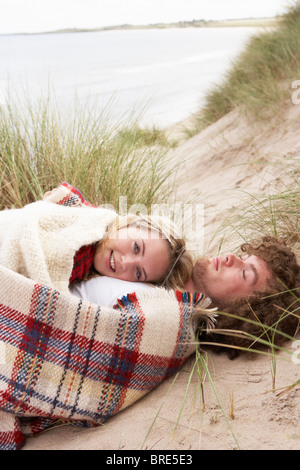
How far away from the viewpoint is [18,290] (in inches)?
78.1

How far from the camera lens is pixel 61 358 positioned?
6.52 ft

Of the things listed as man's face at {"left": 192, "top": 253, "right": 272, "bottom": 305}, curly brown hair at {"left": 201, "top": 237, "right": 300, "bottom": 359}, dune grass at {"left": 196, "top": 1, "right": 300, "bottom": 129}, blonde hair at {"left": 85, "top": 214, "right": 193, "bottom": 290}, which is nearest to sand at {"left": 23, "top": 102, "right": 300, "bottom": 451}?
curly brown hair at {"left": 201, "top": 237, "right": 300, "bottom": 359}

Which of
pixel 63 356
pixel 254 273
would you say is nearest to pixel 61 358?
pixel 63 356

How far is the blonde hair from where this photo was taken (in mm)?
2361

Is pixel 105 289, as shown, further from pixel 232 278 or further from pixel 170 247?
pixel 232 278

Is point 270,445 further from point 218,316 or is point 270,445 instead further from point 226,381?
point 218,316

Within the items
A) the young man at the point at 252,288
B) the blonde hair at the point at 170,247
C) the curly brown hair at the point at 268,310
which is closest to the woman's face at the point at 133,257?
the blonde hair at the point at 170,247

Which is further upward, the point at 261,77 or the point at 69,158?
the point at 261,77

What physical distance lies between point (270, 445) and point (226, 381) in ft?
1.52

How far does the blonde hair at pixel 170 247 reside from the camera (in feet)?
7.75

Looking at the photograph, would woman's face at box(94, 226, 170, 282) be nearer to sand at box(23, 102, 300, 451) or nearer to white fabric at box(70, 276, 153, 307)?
white fabric at box(70, 276, 153, 307)

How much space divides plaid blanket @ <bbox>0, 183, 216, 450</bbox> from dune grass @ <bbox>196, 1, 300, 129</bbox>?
4.61 metres

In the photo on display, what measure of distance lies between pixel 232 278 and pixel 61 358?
861 mm
